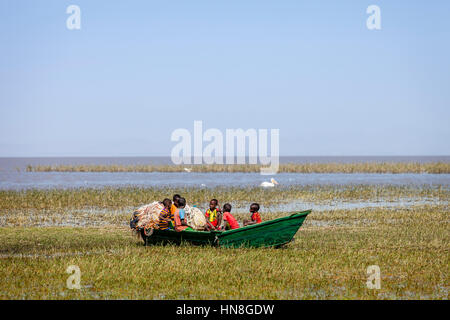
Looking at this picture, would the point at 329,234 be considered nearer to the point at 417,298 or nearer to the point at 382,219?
the point at 382,219

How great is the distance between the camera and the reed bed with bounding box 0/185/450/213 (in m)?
29.1

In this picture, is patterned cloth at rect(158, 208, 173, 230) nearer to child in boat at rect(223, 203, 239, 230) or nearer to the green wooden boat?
the green wooden boat

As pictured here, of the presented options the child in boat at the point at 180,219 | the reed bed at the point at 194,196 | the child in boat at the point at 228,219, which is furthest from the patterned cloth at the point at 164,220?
the reed bed at the point at 194,196

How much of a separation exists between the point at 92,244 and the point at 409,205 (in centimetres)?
1693

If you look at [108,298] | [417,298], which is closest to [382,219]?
[417,298]

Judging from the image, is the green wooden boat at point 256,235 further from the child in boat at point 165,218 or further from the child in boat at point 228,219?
the child in boat at point 228,219

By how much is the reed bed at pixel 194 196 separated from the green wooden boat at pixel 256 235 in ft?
44.9

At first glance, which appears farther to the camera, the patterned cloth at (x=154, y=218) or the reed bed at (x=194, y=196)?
the reed bed at (x=194, y=196)

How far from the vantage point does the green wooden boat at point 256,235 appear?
14477mm

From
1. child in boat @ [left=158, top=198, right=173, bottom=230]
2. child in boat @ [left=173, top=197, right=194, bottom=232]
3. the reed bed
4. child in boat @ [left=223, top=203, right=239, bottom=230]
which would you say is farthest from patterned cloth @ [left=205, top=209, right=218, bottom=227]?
the reed bed

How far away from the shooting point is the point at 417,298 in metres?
9.89

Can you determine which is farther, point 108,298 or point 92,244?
point 92,244

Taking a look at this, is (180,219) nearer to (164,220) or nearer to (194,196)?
(164,220)
